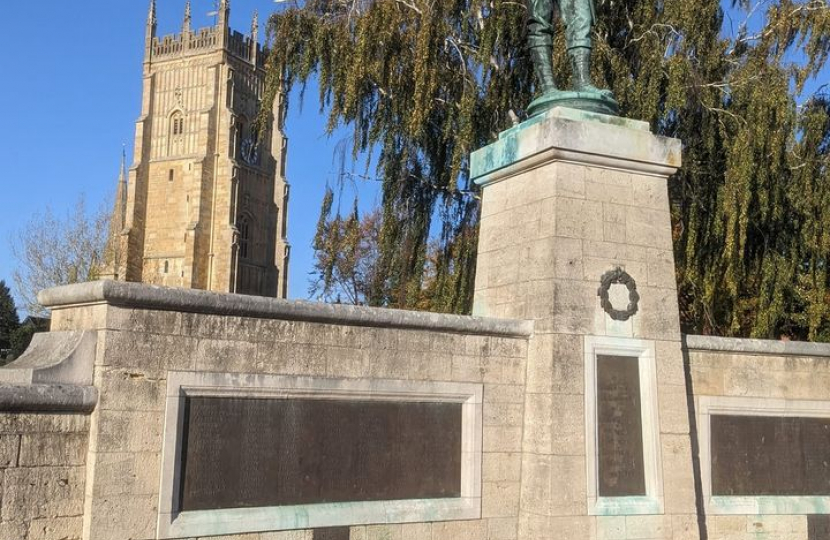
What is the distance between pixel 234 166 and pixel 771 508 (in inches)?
2733

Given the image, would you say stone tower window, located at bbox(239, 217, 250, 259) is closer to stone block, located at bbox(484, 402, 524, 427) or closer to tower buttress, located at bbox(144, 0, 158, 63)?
tower buttress, located at bbox(144, 0, 158, 63)

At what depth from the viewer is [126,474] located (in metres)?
5.07

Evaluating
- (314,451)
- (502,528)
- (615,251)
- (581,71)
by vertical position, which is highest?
(581,71)

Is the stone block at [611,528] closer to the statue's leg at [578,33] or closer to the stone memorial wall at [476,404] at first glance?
the stone memorial wall at [476,404]

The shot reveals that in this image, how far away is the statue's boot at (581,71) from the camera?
7.42 meters

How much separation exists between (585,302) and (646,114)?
8.03 metres

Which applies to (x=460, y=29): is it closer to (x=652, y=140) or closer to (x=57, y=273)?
(x=652, y=140)

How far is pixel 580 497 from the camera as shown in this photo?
6.38 metres

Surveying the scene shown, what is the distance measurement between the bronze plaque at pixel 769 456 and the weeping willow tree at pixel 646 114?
6351 millimetres

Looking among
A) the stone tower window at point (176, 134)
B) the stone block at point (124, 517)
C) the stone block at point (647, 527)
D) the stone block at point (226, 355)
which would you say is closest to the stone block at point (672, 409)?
the stone block at point (647, 527)

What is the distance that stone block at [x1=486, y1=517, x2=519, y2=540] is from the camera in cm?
643

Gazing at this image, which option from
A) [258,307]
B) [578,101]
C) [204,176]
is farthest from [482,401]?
[204,176]

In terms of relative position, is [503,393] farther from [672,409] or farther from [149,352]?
[149,352]

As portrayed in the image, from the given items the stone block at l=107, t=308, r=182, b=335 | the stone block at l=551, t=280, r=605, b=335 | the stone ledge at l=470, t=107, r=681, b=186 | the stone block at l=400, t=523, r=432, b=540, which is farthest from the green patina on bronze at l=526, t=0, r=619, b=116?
the stone block at l=107, t=308, r=182, b=335
